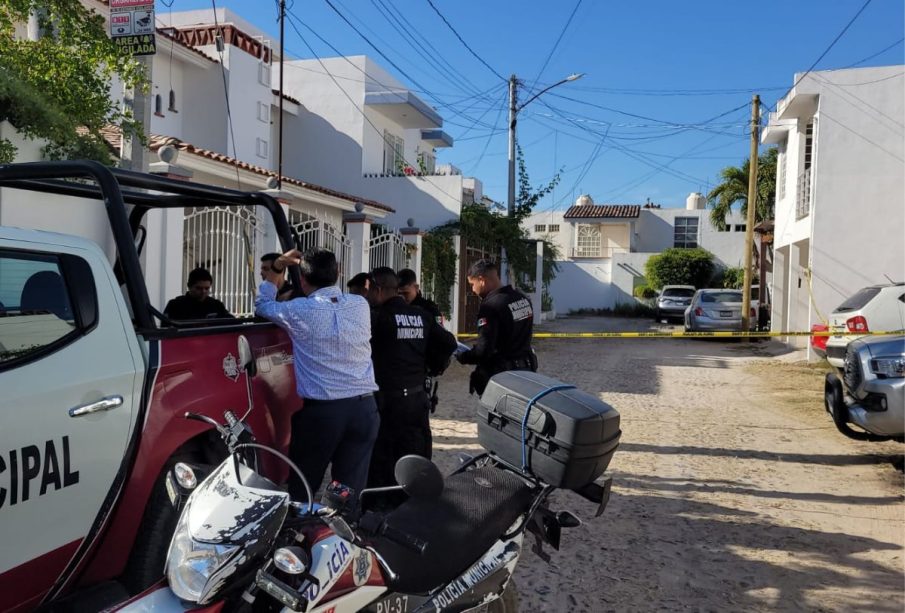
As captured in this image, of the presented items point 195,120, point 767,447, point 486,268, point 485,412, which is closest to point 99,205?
point 486,268

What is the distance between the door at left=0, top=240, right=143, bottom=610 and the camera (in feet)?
8.27

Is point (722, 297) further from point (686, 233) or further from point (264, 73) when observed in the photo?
point (686, 233)

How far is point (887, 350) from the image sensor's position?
6641 millimetres

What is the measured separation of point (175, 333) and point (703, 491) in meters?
4.50

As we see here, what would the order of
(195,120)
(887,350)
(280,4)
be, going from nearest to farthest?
(887,350) → (280,4) → (195,120)

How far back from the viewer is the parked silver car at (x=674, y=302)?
28.9 meters

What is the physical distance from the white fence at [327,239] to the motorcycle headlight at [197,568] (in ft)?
27.4

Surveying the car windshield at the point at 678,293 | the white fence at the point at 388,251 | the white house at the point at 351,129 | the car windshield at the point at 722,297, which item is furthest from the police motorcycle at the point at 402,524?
the car windshield at the point at 678,293

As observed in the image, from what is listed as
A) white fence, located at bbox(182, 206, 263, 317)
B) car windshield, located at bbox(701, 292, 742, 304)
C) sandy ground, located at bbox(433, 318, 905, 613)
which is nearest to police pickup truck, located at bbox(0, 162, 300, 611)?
sandy ground, located at bbox(433, 318, 905, 613)

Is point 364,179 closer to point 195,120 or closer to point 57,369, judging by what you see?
point 195,120

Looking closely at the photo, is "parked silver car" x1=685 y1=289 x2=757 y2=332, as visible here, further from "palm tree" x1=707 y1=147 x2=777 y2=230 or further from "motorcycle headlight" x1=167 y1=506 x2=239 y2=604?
"motorcycle headlight" x1=167 y1=506 x2=239 y2=604

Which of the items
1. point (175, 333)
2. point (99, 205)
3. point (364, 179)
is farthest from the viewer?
point (364, 179)

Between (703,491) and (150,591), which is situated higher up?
(150,591)

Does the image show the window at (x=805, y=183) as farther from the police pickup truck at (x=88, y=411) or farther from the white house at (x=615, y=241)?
the white house at (x=615, y=241)
